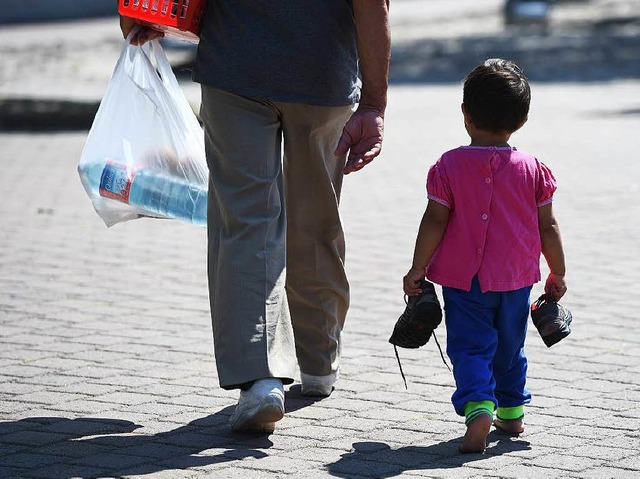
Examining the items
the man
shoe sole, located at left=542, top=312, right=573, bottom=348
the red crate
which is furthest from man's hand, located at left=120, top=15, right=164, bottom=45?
shoe sole, located at left=542, top=312, right=573, bottom=348

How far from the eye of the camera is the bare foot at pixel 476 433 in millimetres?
3865

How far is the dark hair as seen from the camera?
3.88 m

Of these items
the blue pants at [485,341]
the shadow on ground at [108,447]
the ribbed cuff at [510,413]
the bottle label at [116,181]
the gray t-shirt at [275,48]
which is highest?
the gray t-shirt at [275,48]

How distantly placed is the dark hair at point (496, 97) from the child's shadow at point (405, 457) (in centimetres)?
98

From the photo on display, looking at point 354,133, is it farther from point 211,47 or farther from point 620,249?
point 620,249

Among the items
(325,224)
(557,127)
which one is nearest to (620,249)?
(325,224)

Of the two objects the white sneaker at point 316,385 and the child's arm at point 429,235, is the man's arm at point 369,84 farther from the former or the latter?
the white sneaker at point 316,385

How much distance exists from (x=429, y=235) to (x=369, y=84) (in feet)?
1.77

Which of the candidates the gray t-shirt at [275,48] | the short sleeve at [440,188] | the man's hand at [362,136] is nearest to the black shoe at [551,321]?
the short sleeve at [440,188]

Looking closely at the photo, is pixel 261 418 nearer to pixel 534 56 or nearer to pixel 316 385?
pixel 316 385

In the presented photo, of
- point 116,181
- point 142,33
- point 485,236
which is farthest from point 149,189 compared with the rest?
point 485,236

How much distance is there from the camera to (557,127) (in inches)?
496

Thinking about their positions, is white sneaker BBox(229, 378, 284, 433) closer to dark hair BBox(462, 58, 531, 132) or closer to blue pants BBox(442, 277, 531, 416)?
blue pants BBox(442, 277, 531, 416)

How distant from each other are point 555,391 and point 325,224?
104 cm
